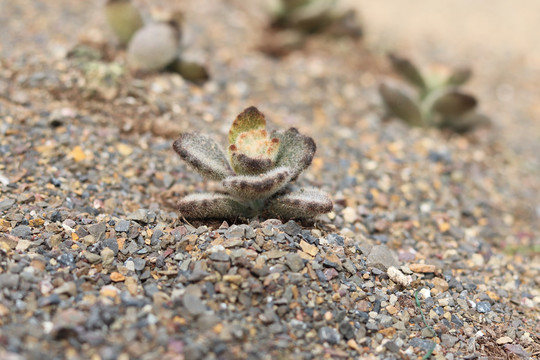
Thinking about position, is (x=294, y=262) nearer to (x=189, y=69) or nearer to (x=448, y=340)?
(x=448, y=340)

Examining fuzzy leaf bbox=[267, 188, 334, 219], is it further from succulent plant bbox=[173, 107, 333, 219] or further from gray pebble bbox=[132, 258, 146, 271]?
gray pebble bbox=[132, 258, 146, 271]

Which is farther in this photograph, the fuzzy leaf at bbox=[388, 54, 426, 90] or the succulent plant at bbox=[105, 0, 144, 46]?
the fuzzy leaf at bbox=[388, 54, 426, 90]

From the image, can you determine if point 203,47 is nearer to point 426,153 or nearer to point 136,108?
point 136,108


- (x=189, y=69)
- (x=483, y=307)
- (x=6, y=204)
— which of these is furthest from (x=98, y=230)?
(x=189, y=69)

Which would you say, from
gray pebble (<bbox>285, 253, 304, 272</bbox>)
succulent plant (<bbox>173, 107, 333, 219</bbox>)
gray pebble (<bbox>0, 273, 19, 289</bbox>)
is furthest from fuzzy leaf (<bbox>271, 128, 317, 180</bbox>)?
gray pebble (<bbox>0, 273, 19, 289</bbox>)

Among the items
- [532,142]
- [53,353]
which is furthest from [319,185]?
[532,142]

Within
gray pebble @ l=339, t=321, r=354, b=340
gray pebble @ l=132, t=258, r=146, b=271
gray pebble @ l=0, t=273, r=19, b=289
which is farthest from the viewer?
gray pebble @ l=132, t=258, r=146, b=271

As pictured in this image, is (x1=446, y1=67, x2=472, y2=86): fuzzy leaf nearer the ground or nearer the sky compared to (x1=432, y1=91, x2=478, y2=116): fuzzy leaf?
nearer the sky

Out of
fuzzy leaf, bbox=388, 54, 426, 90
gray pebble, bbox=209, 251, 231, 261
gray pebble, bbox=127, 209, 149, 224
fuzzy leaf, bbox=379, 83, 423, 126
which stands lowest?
gray pebble, bbox=127, 209, 149, 224
